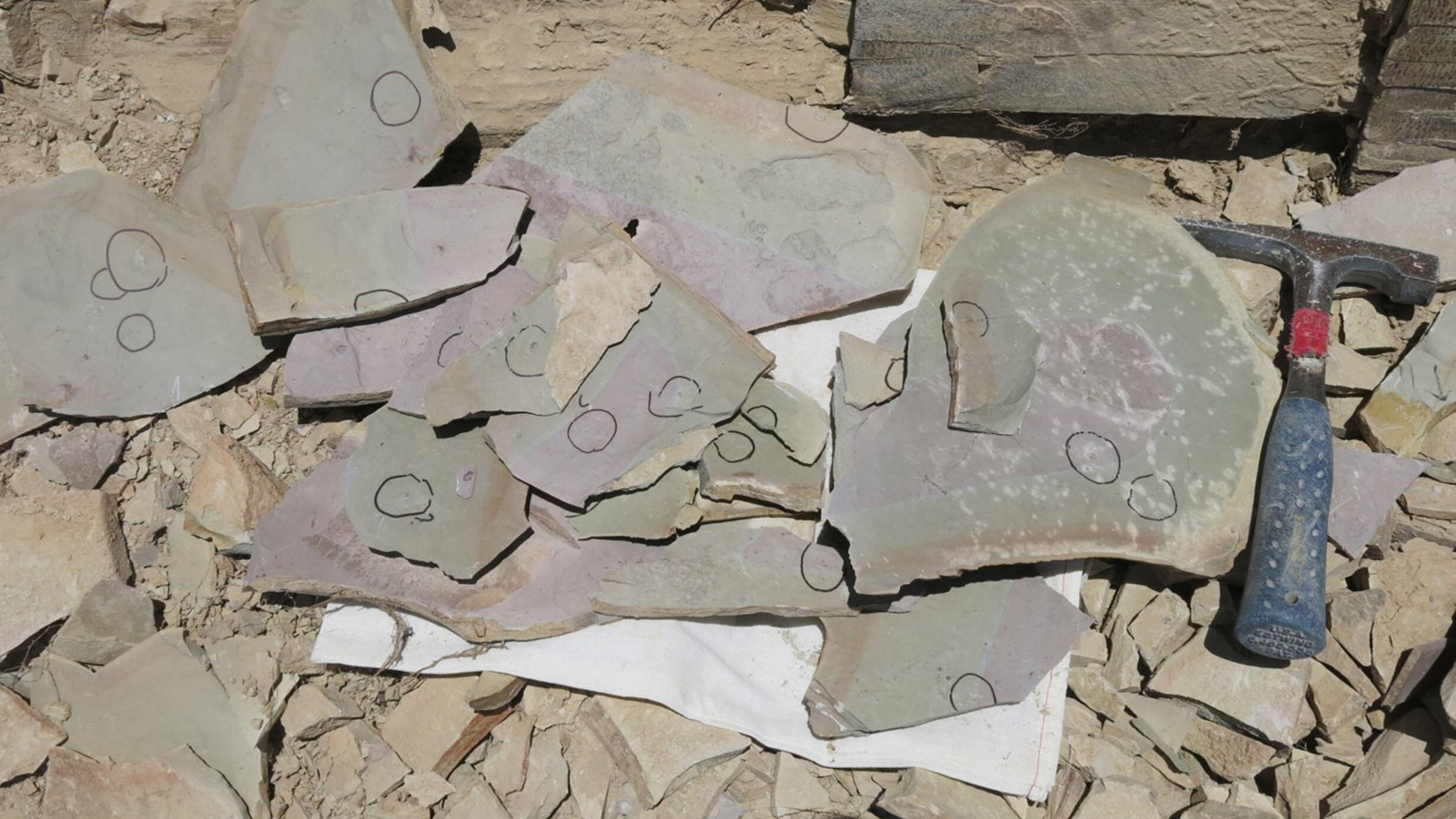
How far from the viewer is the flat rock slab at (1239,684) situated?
2244mm

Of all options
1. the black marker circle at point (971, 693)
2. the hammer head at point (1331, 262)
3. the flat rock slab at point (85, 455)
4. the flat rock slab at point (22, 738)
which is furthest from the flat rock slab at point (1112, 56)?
the flat rock slab at point (22, 738)

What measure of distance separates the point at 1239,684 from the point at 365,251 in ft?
7.30

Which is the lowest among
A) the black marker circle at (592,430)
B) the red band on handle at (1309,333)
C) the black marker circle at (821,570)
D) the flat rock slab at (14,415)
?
the black marker circle at (821,570)

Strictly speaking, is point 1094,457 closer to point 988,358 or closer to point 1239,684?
point 988,358

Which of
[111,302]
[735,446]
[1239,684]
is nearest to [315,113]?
[111,302]

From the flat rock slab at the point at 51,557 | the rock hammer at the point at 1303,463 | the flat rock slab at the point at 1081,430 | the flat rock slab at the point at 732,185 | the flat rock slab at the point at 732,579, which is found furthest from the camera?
the flat rock slab at the point at 732,185

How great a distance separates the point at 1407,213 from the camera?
2.49m

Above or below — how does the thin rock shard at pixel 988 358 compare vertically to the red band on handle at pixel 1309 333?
below

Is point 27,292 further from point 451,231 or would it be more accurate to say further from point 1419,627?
point 1419,627

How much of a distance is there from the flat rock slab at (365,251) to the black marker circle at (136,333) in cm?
31

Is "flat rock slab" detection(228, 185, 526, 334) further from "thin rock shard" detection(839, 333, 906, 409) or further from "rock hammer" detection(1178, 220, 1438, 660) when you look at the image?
"rock hammer" detection(1178, 220, 1438, 660)

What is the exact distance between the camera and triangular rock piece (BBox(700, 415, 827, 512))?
Result: 2.41m

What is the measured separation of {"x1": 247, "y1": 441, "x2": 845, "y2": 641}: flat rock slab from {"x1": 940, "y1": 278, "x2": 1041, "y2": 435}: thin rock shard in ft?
1.77

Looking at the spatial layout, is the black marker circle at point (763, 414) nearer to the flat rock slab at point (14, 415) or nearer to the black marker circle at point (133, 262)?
the black marker circle at point (133, 262)
